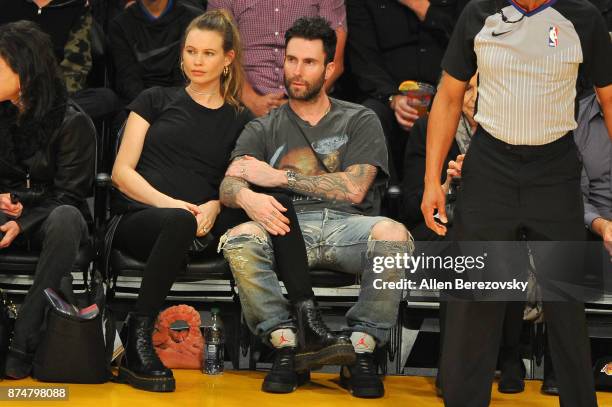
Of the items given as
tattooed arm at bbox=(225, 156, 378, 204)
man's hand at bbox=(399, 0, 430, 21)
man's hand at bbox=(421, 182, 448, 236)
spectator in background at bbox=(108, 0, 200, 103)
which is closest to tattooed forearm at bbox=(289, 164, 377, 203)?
tattooed arm at bbox=(225, 156, 378, 204)

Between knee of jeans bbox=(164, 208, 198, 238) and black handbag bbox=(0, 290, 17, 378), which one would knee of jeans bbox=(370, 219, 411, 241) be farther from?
black handbag bbox=(0, 290, 17, 378)

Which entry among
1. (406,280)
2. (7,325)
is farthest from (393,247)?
(7,325)

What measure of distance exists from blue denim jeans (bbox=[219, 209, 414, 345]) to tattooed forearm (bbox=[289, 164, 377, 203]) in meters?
0.21

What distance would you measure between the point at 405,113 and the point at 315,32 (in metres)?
0.77

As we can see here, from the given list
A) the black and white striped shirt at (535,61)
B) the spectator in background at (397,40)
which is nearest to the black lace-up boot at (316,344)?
the black and white striped shirt at (535,61)

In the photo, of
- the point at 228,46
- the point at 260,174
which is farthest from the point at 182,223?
the point at 228,46

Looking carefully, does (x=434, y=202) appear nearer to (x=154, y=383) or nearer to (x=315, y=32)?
(x=154, y=383)

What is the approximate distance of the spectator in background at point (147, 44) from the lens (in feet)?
18.9

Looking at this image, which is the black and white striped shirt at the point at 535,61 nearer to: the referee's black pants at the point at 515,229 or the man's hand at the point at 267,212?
the referee's black pants at the point at 515,229

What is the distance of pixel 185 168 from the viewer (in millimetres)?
4977

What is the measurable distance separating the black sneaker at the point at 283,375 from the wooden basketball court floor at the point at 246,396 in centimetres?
3

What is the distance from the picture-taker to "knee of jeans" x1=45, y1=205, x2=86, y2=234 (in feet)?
14.9

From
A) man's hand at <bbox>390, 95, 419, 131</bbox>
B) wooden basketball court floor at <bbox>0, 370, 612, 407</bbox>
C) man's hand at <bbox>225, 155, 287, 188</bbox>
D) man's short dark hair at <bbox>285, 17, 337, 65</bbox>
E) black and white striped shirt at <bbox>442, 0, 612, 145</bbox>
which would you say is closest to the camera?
black and white striped shirt at <bbox>442, 0, 612, 145</bbox>

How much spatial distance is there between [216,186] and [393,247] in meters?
0.91
